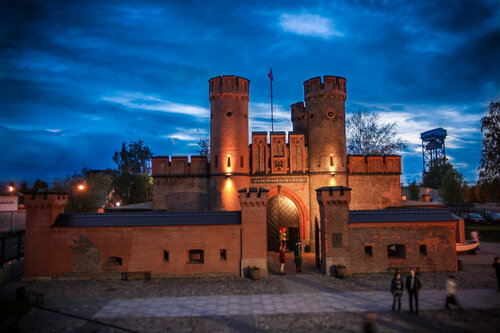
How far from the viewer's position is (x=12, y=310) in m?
10.5

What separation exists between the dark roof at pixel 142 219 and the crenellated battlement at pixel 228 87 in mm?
10599

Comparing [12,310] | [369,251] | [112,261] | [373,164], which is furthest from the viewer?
[373,164]

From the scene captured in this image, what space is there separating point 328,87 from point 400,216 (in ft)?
38.5

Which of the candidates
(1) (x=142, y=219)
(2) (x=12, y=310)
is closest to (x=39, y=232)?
(1) (x=142, y=219)

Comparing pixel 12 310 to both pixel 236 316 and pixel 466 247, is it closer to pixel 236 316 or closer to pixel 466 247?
pixel 236 316

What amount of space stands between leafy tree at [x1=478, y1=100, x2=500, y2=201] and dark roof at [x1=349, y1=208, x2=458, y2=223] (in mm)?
16895

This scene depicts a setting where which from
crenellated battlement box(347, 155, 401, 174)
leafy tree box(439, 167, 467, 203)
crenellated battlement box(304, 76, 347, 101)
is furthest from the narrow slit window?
leafy tree box(439, 167, 467, 203)

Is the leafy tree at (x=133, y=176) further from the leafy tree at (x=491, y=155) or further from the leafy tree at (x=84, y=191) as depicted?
the leafy tree at (x=491, y=155)

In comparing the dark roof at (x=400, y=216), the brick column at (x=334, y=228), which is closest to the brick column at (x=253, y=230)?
the brick column at (x=334, y=228)

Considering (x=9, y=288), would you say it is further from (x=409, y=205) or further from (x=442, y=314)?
(x=409, y=205)

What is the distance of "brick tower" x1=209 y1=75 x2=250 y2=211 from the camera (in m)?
23.6

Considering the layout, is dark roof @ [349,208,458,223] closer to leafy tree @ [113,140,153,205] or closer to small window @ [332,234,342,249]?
small window @ [332,234,342,249]

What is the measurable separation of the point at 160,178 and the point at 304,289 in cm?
1495

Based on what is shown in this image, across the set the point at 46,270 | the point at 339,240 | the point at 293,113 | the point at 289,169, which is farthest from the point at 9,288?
the point at 293,113
